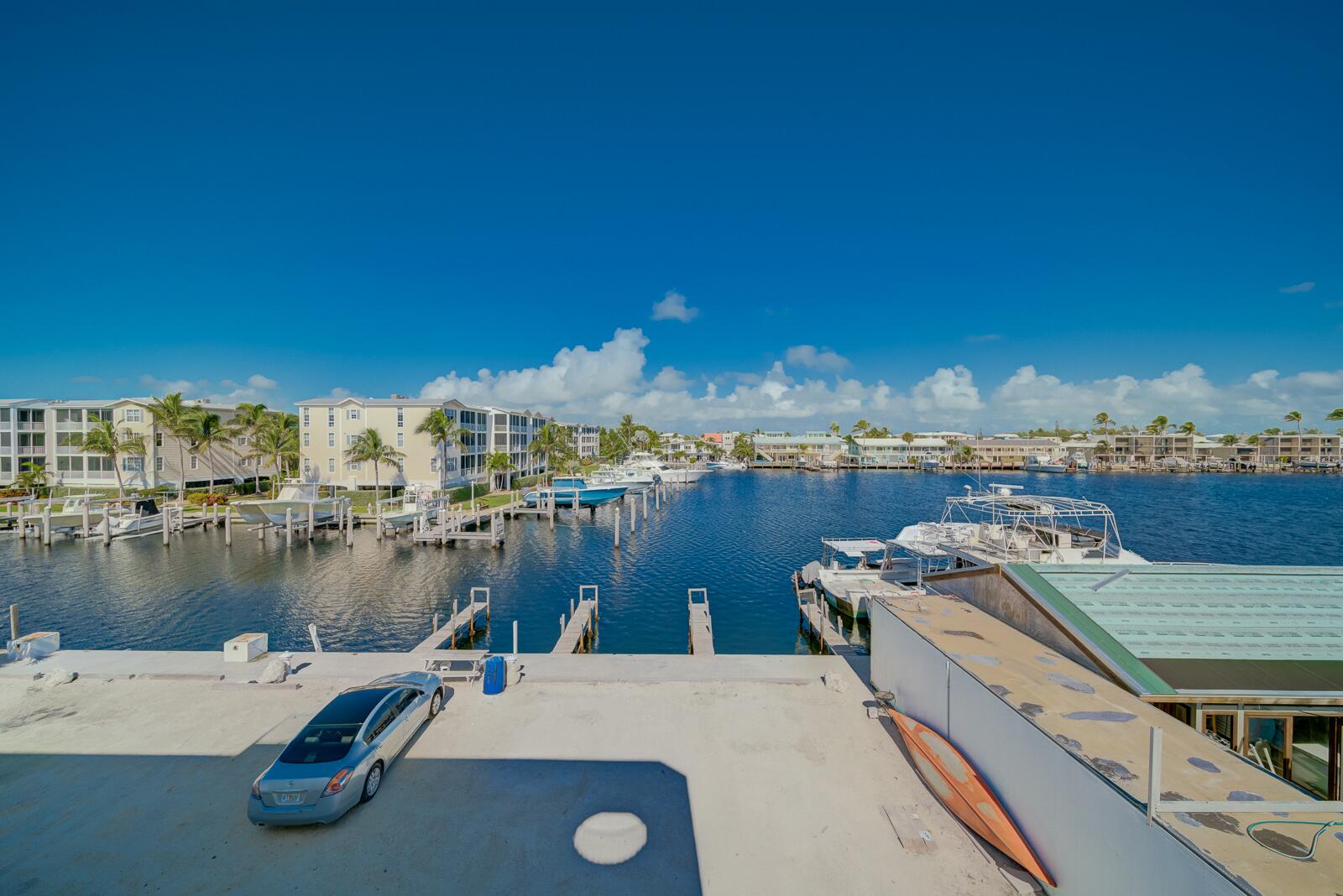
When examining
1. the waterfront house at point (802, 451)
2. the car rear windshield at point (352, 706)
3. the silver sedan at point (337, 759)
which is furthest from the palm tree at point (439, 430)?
the waterfront house at point (802, 451)

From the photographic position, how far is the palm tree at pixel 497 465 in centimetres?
7369

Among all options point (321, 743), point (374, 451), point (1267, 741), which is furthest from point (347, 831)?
point (374, 451)

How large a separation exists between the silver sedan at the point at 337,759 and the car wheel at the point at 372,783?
0.01 metres

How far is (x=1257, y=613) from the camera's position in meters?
11.3

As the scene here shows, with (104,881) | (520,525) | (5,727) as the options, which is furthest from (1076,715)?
(520,525)

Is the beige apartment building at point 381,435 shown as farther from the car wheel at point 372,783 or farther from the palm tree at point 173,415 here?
the car wheel at point 372,783

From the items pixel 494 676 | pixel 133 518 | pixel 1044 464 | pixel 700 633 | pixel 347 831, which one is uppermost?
pixel 494 676

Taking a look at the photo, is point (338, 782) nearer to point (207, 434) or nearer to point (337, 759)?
point (337, 759)

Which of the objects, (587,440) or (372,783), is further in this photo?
(587,440)

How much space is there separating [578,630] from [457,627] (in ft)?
16.5

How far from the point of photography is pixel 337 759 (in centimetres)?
912

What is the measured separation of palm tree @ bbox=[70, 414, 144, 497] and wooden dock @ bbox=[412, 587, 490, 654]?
55.1 metres

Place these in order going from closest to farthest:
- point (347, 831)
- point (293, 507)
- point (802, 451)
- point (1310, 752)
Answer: point (347, 831) → point (1310, 752) → point (293, 507) → point (802, 451)

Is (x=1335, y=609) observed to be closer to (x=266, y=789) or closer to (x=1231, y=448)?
(x=266, y=789)
